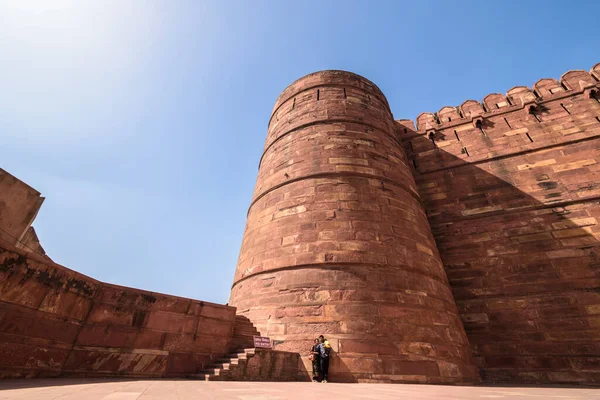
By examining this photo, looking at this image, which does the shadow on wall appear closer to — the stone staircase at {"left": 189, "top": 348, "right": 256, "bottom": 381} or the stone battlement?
the stone battlement

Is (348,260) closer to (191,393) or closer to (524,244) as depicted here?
(191,393)

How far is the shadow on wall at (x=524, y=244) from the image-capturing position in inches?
239

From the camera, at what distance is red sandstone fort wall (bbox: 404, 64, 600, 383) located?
6.15 metres

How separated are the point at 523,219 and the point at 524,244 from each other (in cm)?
77

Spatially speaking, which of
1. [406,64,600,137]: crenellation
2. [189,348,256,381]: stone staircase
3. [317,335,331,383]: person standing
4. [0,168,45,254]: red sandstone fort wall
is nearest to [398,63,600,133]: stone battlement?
[406,64,600,137]: crenellation

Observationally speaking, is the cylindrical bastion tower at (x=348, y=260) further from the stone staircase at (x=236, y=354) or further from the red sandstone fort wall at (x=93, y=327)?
the red sandstone fort wall at (x=93, y=327)

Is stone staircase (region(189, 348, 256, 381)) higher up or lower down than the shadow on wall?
lower down

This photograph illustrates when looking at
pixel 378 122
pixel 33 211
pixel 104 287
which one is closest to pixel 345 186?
pixel 378 122

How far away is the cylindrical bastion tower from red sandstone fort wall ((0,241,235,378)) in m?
1.14

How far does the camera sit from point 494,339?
21.2 ft

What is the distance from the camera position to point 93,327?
3881 mm

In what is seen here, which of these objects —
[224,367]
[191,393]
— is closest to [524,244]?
[224,367]

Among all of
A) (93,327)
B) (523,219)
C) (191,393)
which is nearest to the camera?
(191,393)

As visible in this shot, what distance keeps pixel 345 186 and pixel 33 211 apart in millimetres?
6101
